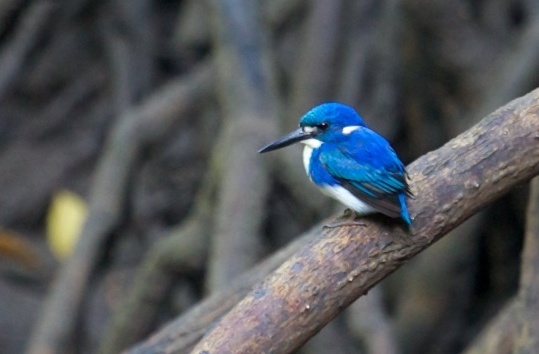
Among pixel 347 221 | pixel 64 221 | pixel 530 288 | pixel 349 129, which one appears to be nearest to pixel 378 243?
pixel 347 221

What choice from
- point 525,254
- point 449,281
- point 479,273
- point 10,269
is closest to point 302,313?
point 525,254

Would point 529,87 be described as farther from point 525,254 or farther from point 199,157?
point 199,157

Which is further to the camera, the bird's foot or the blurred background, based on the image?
the blurred background

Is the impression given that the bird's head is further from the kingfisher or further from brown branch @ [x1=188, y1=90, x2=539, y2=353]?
brown branch @ [x1=188, y1=90, x2=539, y2=353]

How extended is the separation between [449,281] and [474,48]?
77 cm

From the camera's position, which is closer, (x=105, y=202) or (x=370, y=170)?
(x=370, y=170)

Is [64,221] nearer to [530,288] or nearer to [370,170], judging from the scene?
[530,288]

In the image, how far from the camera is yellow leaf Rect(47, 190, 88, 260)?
4.23 metres

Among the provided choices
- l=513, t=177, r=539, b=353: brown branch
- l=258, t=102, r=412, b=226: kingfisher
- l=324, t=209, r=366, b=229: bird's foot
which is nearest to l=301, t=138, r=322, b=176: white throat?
l=258, t=102, r=412, b=226: kingfisher

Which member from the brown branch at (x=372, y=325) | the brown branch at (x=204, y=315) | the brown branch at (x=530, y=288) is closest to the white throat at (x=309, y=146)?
the brown branch at (x=204, y=315)

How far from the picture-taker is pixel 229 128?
3215mm

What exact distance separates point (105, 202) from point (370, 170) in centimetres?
200

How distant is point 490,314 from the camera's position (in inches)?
138

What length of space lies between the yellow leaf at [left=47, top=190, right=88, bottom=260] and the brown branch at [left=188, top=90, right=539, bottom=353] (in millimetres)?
2624
